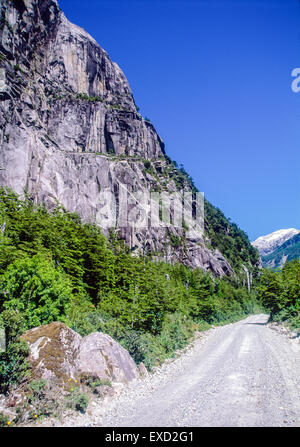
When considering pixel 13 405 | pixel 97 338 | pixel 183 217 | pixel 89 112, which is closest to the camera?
pixel 13 405

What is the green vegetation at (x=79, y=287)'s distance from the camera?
30.1ft

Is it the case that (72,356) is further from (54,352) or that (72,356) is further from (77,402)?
(77,402)

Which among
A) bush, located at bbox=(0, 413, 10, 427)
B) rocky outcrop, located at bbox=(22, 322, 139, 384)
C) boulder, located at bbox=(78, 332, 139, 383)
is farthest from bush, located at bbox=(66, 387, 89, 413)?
bush, located at bbox=(0, 413, 10, 427)

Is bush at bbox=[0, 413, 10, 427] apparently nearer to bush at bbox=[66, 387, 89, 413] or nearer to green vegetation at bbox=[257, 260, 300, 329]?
bush at bbox=[66, 387, 89, 413]

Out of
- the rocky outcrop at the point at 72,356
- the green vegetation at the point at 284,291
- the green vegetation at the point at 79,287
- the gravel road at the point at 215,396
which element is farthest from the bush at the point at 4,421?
the green vegetation at the point at 284,291

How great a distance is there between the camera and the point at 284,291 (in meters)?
26.7

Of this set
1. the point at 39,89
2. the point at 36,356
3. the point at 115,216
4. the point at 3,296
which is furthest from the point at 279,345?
the point at 39,89

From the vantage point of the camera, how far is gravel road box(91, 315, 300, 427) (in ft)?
17.9

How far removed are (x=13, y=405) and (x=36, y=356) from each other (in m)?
1.26

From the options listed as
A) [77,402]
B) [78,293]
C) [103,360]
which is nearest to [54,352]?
[77,402]

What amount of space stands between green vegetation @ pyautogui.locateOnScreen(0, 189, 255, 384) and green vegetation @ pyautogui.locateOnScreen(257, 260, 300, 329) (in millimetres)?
10200

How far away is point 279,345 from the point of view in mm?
14281

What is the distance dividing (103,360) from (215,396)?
138 inches
